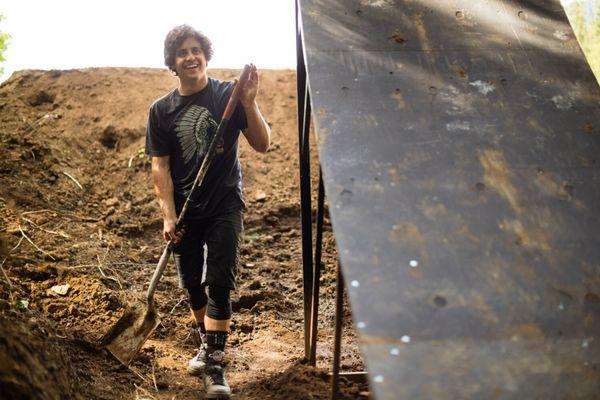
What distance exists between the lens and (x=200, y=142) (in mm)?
3207

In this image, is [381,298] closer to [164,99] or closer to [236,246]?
[236,246]

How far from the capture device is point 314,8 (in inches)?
92.4

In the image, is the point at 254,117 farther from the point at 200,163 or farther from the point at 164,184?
the point at 164,184

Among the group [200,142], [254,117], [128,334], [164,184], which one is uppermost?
[254,117]

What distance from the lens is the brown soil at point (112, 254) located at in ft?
9.69

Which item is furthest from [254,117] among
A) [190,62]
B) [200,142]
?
[190,62]

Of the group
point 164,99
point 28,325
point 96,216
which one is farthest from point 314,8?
point 96,216

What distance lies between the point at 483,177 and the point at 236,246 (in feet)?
5.43

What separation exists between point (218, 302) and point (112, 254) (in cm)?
270

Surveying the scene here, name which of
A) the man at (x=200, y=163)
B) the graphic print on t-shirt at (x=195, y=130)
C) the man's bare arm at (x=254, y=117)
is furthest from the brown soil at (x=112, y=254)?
the man's bare arm at (x=254, y=117)

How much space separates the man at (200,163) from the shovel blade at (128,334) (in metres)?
0.37

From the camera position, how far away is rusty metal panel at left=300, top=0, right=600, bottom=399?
4.81 feet

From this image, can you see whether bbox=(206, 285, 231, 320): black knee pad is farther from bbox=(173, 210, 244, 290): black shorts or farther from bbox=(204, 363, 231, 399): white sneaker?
bbox=(204, 363, 231, 399): white sneaker

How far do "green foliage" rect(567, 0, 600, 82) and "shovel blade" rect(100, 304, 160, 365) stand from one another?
5.47m
